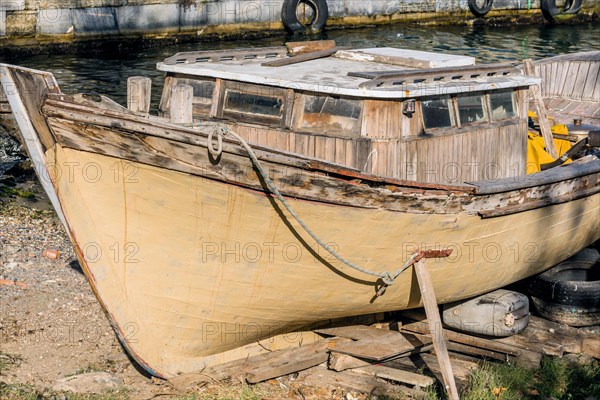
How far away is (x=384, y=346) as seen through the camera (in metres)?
9.23

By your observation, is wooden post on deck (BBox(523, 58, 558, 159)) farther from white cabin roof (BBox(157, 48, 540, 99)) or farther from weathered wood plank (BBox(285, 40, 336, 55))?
weathered wood plank (BBox(285, 40, 336, 55))

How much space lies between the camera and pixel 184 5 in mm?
31281

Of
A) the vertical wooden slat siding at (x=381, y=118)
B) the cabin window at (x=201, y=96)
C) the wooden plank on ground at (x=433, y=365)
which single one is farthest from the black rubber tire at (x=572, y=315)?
the cabin window at (x=201, y=96)

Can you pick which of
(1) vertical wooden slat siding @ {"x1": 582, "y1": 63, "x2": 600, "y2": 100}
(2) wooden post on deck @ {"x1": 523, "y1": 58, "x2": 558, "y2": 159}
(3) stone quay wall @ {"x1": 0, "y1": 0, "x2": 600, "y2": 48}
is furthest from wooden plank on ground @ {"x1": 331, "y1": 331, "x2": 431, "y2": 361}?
(3) stone quay wall @ {"x1": 0, "y1": 0, "x2": 600, "y2": 48}

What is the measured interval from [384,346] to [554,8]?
32.6m

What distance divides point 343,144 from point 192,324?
231cm

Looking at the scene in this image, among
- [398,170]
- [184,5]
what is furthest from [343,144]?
[184,5]

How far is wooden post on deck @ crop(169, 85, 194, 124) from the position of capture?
820 cm

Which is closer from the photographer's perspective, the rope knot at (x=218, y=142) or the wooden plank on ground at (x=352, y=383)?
the rope knot at (x=218, y=142)

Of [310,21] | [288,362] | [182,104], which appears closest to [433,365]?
[288,362]

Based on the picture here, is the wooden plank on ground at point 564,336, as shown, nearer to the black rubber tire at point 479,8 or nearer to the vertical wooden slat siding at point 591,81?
the vertical wooden slat siding at point 591,81

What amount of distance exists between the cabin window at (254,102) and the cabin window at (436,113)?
4.81 ft

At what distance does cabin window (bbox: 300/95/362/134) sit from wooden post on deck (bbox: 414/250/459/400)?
4.86ft

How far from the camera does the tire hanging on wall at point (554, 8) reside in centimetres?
3844
